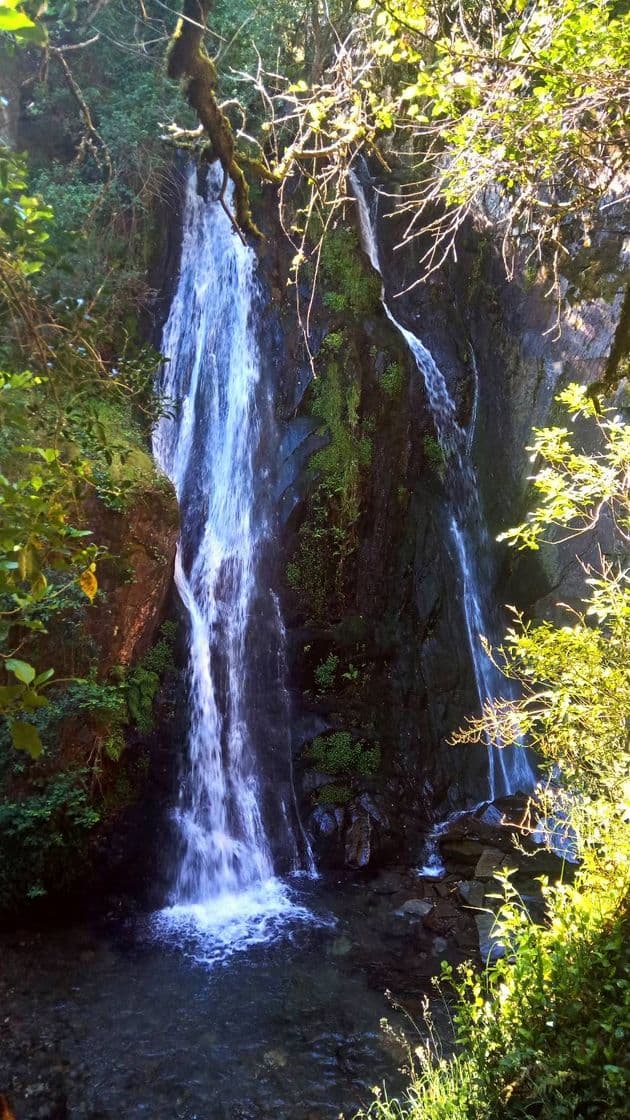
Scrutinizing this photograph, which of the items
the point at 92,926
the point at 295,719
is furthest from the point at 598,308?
the point at 92,926

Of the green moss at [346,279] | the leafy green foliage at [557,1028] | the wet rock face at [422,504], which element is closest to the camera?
the leafy green foliage at [557,1028]

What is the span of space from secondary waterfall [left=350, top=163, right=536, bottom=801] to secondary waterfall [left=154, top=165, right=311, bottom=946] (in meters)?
2.60

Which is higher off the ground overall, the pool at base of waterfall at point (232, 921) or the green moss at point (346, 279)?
the green moss at point (346, 279)

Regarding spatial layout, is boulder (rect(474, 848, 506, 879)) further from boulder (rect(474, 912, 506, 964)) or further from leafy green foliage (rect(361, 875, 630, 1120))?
leafy green foliage (rect(361, 875, 630, 1120))

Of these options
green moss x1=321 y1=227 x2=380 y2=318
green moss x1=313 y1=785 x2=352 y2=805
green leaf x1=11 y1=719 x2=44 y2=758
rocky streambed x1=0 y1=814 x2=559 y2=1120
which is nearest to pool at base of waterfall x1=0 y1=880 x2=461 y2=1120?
rocky streambed x1=0 y1=814 x2=559 y2=1120

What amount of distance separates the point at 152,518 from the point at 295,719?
357cm

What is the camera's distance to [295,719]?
9.38m

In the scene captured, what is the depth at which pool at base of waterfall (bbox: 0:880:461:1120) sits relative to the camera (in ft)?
14.9

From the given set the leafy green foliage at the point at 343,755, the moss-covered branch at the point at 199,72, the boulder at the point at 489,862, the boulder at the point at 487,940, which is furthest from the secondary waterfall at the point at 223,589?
the moss-covered branch at the point at 199,72

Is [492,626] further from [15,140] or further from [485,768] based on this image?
[15,140]

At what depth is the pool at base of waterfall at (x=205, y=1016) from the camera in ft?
14.9

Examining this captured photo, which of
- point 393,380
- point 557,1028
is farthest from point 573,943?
point 393,380

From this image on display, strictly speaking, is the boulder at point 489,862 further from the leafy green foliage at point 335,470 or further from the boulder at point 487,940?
the leafy green foliage at point 335,470

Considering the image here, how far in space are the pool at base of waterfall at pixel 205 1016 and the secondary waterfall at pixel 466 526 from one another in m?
3.80
